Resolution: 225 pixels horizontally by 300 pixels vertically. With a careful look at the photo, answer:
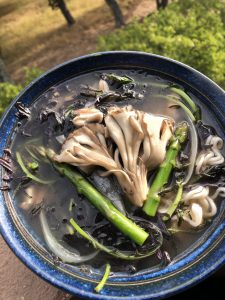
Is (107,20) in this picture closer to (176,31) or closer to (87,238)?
(176,31)

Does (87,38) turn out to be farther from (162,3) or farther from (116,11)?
(162,3)

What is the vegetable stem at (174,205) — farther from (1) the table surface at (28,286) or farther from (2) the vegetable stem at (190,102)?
(1) the table surface at (28,286)

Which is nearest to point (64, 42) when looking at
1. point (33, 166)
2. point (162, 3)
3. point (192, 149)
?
point (162, 3)

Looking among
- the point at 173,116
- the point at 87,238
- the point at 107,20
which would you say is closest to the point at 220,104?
the point at 173,116

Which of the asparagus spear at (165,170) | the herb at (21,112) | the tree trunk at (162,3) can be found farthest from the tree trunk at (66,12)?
the asparagus spear at (165,170)

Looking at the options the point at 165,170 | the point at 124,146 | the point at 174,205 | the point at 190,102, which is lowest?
the point at 174,205

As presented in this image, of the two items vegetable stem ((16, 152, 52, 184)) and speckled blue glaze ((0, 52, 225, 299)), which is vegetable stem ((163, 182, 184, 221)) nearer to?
speckled blue glaze ((0, 52, 225, 299))

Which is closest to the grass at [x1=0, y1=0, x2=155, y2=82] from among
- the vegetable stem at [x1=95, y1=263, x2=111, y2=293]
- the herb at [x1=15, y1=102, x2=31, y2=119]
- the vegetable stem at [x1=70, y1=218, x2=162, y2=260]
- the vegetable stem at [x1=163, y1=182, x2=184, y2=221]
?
the herb at [x1=15, y1=102, x2=31, y2=119]
